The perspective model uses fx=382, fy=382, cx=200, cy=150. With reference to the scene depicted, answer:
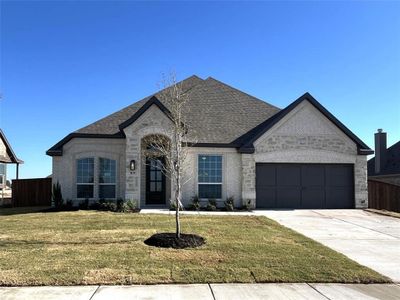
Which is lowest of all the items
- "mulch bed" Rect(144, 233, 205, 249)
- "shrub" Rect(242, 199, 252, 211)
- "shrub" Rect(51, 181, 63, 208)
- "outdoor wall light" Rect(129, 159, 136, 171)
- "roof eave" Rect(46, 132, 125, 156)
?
"mulch bed" Rect(144, 233, 205, 249)

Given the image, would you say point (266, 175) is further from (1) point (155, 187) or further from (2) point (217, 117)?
(1) point (155, 187)

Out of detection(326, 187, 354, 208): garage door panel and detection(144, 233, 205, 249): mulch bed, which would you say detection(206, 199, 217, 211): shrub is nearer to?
detection(326, 187, 354, 208): garage door panel

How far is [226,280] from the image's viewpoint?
23.4ft

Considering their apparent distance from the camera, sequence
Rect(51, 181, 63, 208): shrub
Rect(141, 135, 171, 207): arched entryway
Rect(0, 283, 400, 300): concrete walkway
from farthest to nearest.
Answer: Rect(141, 135, 171, 207): arched entryway, Rect(51, 181, 63, 208): shrub, Rect(0, 283, 400, 300): concrete walkway

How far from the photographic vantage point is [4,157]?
27906mm

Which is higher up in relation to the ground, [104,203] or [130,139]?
[130,139]

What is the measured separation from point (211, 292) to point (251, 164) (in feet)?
43.7

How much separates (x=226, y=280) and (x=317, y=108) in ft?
48.1

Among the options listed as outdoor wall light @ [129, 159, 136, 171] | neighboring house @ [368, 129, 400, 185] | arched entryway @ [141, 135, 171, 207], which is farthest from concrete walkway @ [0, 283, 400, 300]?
neighboring house @ [368, 129, 400, 185]

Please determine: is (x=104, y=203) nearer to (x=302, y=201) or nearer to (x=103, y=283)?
(x=302, y=201)

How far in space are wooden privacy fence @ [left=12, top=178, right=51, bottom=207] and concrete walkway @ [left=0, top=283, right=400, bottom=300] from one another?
55.4ft

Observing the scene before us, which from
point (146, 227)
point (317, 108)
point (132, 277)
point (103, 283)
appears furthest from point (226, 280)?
point (317, 108)

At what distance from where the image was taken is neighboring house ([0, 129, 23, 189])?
27756 mm

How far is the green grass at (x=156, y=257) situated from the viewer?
7.26 m
